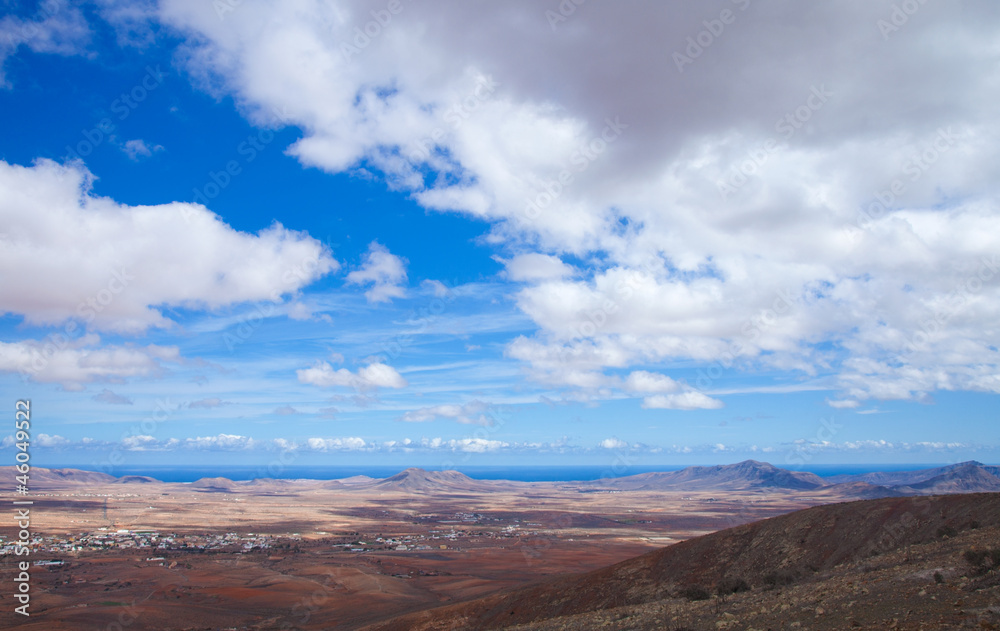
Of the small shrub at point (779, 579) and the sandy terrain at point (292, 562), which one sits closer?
the small shrub at point (779, 579)

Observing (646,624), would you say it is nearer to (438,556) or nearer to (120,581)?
(120,581)

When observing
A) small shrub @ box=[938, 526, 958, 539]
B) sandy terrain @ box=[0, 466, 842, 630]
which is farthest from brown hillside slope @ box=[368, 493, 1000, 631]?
sandy terrain @ box=[0, 466, 842, 630]

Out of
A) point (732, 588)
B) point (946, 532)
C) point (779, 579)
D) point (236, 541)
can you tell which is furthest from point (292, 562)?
point (946, 532)

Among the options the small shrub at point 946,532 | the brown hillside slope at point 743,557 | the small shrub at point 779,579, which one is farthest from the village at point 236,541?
the small shrub at point 946,532

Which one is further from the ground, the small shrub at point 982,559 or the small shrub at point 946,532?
the small shrub at point 982,559

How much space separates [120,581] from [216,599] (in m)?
17.0

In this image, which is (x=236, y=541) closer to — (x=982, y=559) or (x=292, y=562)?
(x=292, y=562)

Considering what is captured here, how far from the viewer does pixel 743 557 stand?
3372cm

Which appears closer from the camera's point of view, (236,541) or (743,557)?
(743,557)

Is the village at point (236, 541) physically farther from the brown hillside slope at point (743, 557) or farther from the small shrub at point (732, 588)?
the small shrub at point (732, 588)

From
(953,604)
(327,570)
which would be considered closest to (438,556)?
(327,570)

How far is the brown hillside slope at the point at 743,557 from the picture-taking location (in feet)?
98.6

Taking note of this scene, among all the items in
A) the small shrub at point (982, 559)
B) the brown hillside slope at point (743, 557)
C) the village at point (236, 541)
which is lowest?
the village at point (236, 541)

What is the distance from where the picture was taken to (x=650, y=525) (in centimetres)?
15188
